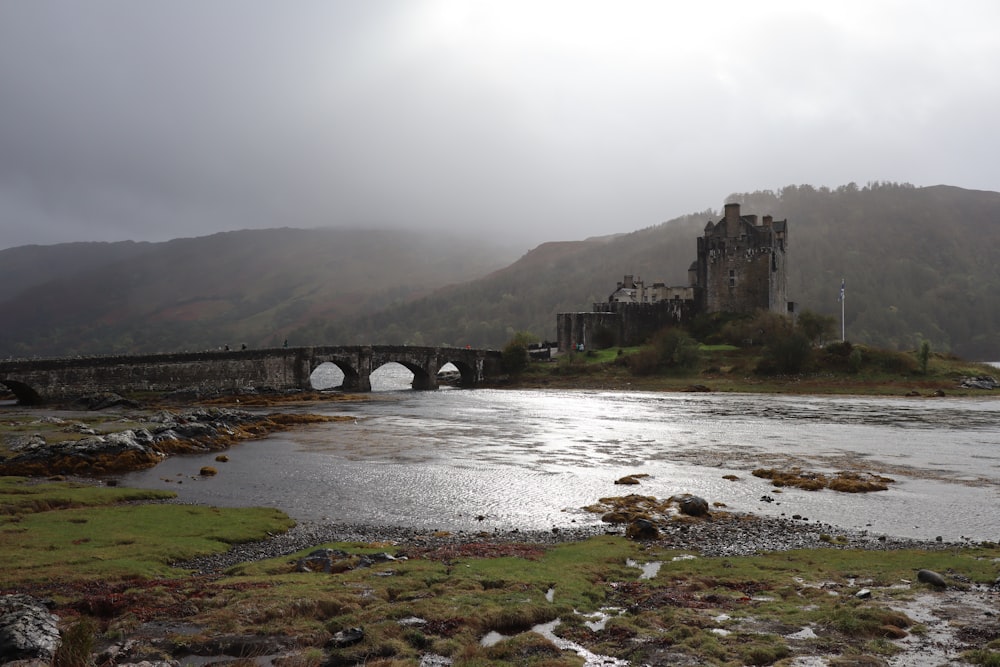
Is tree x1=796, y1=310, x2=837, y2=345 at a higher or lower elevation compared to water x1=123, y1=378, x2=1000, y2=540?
higher

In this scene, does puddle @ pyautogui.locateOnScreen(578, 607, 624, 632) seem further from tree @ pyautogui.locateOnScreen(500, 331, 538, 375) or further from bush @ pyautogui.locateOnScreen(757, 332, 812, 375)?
tree @ pyautogui.locateOnScreen(500, 331, 538, 375)

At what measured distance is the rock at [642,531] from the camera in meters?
19.0

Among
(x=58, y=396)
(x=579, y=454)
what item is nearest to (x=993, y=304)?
(x=579, y=454)

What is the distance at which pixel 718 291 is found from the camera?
9831 centimetres

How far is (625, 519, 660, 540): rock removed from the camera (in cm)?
1900

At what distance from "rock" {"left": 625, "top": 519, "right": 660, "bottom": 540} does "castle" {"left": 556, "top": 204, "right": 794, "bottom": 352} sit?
79.5 metres

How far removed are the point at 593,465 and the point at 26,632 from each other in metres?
24.1

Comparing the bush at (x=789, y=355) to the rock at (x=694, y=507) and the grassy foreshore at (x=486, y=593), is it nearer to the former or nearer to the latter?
the rock at (x=694, y=507)

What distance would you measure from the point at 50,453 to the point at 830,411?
5126 cm

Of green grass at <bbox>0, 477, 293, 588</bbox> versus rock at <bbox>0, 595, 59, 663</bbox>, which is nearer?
rock at <bbox>0, 595, 59, 663</bbox>

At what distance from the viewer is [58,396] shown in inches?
2405

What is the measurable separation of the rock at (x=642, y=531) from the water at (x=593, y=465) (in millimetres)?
2181

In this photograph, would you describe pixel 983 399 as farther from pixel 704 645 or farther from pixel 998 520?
pixel 704 645

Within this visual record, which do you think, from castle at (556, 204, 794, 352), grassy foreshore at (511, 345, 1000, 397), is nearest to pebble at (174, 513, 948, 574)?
grassy foreshore at (511, 345, 1000, 397)
